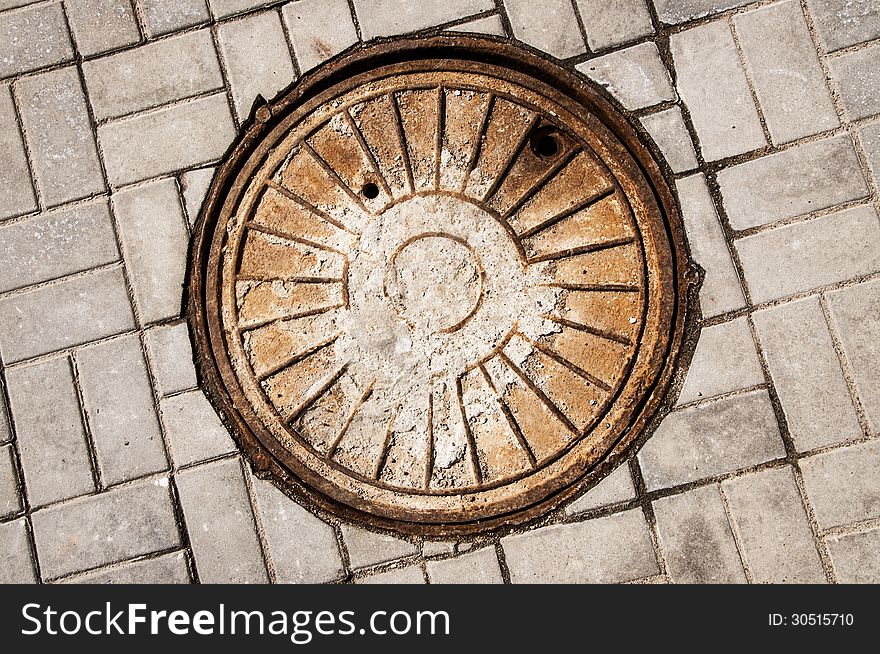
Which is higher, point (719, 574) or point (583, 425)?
point (583, 425)

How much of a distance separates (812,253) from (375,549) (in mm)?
1788

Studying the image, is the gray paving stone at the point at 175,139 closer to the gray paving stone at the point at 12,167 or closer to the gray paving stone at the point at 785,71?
the gray paving stone at the point at 12,167

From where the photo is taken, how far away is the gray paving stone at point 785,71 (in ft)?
7.02

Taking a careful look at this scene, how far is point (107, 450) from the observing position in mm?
2150

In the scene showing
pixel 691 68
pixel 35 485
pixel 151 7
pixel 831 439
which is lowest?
pixel 831 439

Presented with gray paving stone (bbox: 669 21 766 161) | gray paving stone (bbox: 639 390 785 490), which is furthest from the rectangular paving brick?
gray paving stone (bbox: 669 21 766 161)

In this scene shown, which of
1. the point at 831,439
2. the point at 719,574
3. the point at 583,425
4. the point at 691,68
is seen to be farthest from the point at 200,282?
the point at 831,439

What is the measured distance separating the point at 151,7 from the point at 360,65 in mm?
785

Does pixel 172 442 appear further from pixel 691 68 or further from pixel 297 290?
pixel 691 68

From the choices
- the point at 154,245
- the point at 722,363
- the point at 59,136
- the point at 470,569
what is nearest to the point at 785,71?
the point at 722,363

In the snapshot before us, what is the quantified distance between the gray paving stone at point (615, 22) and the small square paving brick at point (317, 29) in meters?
0.83

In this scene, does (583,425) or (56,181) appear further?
(56,181)

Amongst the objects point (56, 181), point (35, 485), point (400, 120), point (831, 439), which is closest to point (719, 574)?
point (831, 439)

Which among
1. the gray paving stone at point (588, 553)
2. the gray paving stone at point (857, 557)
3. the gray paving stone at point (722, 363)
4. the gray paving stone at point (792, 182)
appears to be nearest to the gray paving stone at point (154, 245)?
the gray paving stone at point (588, 553)
